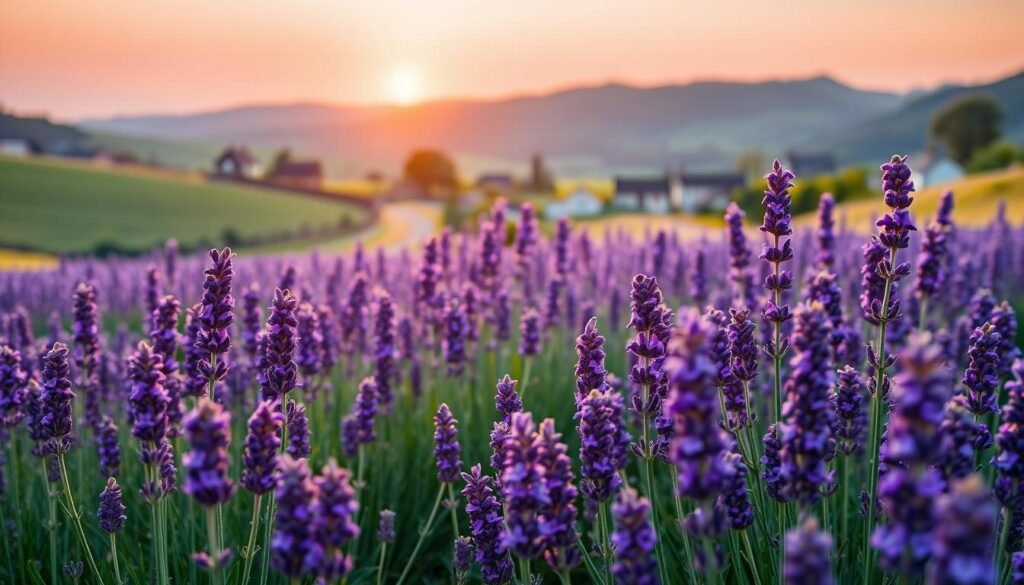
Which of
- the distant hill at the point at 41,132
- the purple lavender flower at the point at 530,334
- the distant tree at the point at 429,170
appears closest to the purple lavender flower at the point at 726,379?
the purple lavender flower at the point at 530,334

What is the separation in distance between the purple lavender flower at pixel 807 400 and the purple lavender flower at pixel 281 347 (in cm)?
217

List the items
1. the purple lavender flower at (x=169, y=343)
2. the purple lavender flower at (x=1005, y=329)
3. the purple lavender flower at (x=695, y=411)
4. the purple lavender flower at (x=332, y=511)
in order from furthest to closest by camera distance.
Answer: the purple lavender flower at (x=1005, y=329) < the purple lavender flower at (x=169, y=343) < the purple lavender flower at (x=332, y=511) < the purple lavender flower at (x=695, y=411)

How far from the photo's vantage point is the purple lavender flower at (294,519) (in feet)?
7.36

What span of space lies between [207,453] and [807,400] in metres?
1.71

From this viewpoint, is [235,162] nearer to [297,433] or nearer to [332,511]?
[297,433]

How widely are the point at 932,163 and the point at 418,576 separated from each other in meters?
108

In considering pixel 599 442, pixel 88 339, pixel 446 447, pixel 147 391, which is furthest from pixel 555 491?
pixel 88 339

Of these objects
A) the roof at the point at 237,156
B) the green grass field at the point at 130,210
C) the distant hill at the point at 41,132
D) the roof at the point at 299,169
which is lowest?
the green grass field at the point at 130,210

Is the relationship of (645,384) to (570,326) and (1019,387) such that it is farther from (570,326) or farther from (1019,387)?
(570,326)

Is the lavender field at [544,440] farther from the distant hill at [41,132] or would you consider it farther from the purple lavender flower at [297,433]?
the distant hill at [41,132]

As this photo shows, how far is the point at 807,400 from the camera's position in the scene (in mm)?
2367

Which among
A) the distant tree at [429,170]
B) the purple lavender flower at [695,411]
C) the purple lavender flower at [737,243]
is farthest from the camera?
the distant tree at [429,170]

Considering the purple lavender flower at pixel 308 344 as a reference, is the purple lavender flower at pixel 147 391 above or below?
above

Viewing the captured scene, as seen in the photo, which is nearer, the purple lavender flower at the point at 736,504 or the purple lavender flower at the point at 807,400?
the purple lavender flower at the point at 807,400
